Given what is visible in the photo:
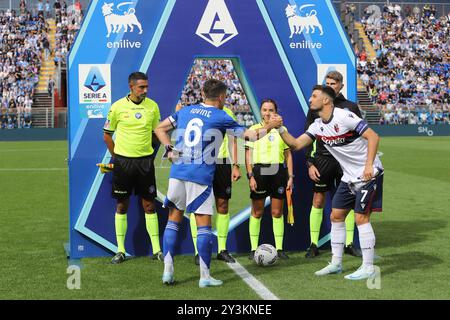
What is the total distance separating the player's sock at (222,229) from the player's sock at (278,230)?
A: 62cm

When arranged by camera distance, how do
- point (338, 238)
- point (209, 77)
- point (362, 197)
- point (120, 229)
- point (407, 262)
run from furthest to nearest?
point (209, 77), point (120, 229), point (407, 262), point (338, 238), point (362, 197)

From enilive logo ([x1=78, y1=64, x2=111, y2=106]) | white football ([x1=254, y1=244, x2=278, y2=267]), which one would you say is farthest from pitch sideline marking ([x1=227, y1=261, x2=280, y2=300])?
enilive logo ([x1=78, y1=64, x2=111, y2=106])

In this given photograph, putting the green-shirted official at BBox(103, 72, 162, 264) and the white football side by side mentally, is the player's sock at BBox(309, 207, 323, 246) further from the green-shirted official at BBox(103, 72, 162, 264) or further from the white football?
the green-shirted official at BBox(103, 72, 162, 264)

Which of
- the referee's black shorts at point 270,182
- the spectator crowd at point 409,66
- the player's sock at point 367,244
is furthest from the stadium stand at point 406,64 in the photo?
the player's sock at point 367,244

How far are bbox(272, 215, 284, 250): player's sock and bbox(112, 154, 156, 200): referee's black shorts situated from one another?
1.59 metres

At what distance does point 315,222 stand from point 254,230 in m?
0.81

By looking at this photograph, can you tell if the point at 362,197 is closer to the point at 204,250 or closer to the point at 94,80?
the point at 204,250

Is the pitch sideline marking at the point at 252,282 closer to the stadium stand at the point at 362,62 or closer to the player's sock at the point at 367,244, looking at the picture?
the player's sock at the point at 367,244

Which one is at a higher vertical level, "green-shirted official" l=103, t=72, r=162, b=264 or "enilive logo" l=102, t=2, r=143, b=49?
"enilive logo" l=102, t=2, r=143, b=49

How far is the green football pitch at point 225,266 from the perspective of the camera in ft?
22.6

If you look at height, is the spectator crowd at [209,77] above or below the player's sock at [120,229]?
above

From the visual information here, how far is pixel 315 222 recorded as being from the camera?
9.12 meters

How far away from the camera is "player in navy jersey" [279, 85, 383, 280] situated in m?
7.56

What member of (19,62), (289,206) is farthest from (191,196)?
(19,62)
